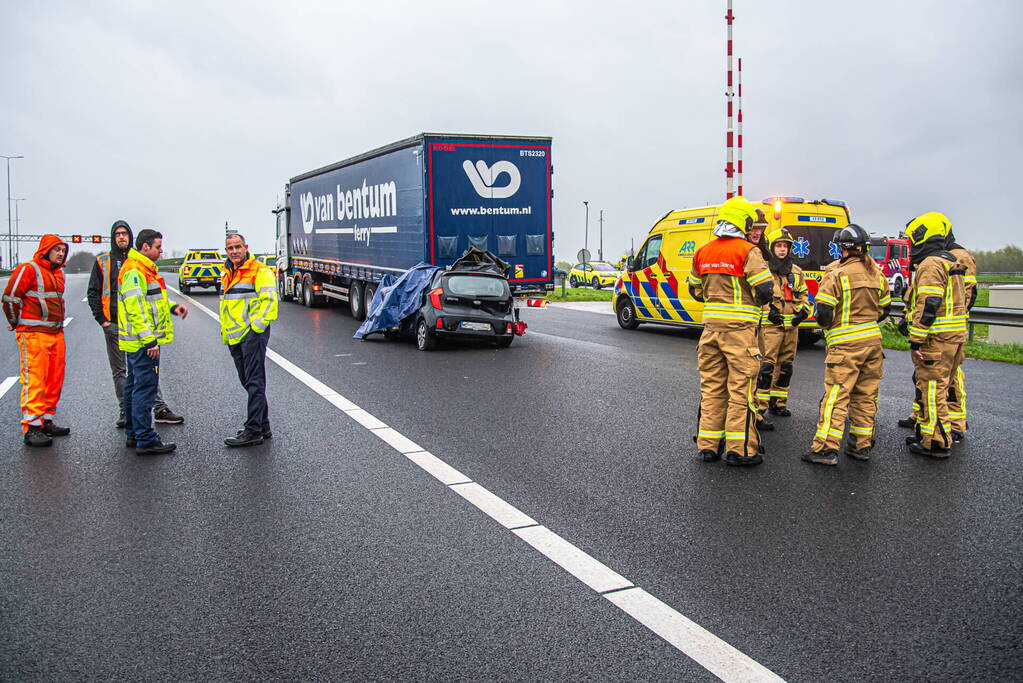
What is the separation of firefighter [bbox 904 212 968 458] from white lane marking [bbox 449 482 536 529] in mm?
3312

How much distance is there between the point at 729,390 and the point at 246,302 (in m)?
3.78

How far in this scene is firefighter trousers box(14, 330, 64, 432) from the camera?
7.21 m

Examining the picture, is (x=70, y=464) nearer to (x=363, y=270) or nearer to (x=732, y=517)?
(x=732, y=517)

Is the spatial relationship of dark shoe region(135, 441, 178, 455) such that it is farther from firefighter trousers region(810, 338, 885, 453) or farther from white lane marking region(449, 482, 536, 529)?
firefighter trousers region(810, 338, 885, 453)

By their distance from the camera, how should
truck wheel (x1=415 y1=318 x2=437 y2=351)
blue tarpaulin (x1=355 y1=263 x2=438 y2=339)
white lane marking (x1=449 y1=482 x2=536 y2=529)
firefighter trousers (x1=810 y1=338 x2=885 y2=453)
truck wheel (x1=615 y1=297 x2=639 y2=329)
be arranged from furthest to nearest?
→ truck wheel (x1=615 y1=297 x2=639 y2=329), blue tarpaulin (x1=355 y1=263 x2=438 y2=339), truck wheel (x1=415 y1=318 x2=437 y2=351), firefighter trousers (x1=810 y1=338 x2=885 y2=453), white lane marking (x1=449 y1=482 x2=536 y2=529)

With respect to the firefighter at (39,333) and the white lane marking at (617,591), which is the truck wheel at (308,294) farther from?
the white lane marking at (617,591)

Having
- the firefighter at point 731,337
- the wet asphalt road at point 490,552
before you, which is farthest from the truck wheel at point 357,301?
the firefighter at point 731,337

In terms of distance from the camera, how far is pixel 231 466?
6344mm

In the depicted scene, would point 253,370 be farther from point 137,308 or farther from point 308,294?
point 308,294

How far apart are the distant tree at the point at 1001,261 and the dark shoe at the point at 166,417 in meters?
59.8

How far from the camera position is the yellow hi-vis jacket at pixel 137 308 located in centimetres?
682

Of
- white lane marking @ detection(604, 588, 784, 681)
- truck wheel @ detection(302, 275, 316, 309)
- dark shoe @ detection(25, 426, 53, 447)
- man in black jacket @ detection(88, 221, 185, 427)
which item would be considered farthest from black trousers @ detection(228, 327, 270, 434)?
truck wheel @ detection(302, 275, 316, 309)

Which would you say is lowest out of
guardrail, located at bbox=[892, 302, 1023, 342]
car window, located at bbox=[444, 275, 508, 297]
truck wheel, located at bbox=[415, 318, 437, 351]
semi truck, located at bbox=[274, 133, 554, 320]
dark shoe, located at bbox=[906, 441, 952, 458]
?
dark shoe, located at bbox=[906, 441, 952, 458]

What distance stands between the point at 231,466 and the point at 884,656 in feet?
15.0
